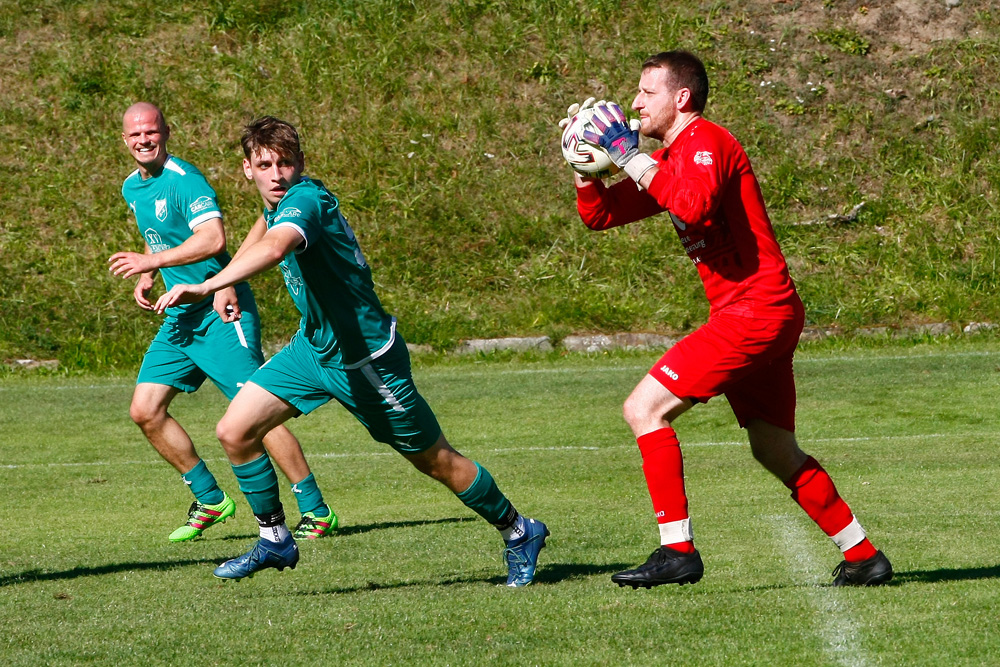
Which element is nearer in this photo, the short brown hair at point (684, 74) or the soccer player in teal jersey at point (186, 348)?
the short brown hair at point (684, 74)

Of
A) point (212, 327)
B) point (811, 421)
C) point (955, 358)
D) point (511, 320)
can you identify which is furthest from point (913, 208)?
point (212, 327)

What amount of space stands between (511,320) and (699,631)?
1242 centimetres

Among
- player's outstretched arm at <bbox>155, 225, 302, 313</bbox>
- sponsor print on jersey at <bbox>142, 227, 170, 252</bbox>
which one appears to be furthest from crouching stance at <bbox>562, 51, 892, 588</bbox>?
sponsor print on jersey at <bbox>142, 227, 170, 252</bbox>

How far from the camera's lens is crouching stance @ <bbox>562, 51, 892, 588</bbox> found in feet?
16.5

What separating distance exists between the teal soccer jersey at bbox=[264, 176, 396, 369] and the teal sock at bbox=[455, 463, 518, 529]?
740 mm

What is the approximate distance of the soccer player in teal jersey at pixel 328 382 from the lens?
5.61m

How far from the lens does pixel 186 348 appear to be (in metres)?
7.82

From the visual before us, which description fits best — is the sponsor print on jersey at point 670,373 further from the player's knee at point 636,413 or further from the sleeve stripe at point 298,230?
the sleeve stripe at point 298,230

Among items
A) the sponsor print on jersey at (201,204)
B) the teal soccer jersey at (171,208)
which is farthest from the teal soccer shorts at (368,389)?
the teal soccer jersey at (171,208)

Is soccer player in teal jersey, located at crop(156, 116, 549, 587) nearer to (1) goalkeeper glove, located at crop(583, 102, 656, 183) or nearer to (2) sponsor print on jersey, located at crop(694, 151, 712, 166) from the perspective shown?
(1) goalkeeper glove, located at crop(583, 102, 656, 183)

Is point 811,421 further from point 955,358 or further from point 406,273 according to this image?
point 406,273

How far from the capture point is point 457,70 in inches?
820

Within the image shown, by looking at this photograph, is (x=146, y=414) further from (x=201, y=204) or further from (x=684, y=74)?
(x=684, y=74)

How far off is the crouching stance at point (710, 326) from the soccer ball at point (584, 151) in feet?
0.17
